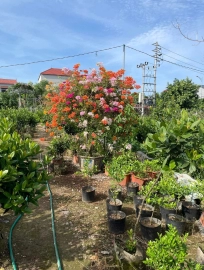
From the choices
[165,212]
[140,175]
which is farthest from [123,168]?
[165,212]

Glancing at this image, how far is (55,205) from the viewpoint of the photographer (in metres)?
3.78

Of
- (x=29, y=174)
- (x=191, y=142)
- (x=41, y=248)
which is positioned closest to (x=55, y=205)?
(x=41, y=248)

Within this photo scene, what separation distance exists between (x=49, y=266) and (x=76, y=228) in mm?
784

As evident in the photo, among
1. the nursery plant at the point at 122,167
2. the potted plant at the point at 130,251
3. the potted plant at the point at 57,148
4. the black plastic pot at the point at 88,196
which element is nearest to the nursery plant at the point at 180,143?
the potted plant at the point at 130,251

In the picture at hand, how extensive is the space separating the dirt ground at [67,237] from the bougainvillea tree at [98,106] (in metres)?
1.84

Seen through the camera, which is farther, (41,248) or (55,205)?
(55,205)

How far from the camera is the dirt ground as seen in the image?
237cm

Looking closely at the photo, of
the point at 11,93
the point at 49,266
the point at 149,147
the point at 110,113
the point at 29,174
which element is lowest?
the point at 49,266

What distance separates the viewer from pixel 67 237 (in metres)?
2.86

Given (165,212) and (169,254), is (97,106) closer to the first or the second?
(165,212)

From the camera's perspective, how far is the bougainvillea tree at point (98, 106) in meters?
5.24

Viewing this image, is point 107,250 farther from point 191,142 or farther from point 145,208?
point 191,142

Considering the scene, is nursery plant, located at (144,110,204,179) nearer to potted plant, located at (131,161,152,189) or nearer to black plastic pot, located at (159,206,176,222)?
black plastic pot, located at (159,206,176,222)

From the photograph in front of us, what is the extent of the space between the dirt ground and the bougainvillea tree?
1.84 meters
